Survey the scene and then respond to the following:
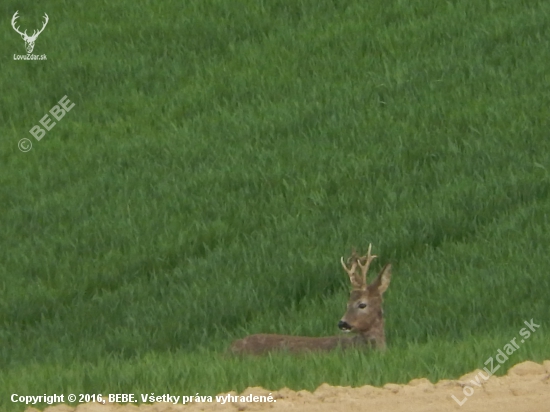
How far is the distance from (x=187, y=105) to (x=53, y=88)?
2696 mm

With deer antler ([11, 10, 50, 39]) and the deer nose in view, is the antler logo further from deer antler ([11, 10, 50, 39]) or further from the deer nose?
the deer nose

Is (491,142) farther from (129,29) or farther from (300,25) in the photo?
(129,29)

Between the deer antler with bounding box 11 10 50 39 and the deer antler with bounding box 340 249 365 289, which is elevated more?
the deer antler with bounding box 11 10 50 39

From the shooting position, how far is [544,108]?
1512 centimetres

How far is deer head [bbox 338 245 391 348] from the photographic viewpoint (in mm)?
9891

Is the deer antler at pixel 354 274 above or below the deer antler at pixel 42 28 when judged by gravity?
below

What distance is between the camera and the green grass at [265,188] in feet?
35.3

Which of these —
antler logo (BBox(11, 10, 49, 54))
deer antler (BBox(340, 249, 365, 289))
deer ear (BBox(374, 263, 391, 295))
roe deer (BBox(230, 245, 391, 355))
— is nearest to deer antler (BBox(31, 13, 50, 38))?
antler logo (BBox(11, 10, 49, 54))

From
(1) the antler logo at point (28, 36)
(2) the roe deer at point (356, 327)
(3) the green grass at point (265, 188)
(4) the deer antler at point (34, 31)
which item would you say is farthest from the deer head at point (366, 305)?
(4) the deer antler at point (34, 31)

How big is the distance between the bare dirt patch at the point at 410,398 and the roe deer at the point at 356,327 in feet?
7.09

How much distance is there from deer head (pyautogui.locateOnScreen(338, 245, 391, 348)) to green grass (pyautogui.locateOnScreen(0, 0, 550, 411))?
26cm

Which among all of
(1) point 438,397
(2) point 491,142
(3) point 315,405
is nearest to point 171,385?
(3) point 315,405

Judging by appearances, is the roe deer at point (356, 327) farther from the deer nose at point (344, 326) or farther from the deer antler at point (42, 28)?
the deer antler at point (42, 28)

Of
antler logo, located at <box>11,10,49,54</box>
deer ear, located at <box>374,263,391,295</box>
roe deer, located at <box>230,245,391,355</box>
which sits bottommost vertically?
roe deer, located at <box>230,245,391,355</box>
